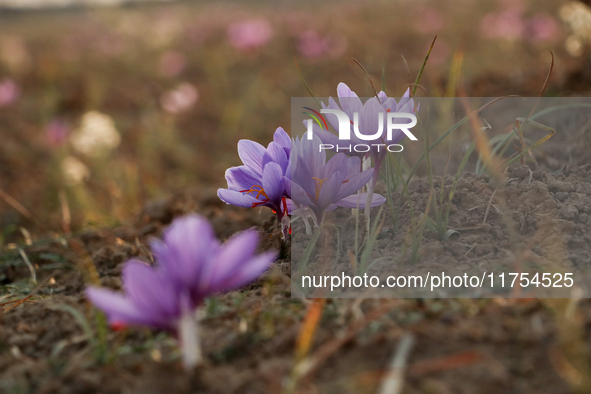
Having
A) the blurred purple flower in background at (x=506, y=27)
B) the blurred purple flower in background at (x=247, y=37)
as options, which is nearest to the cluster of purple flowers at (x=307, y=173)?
the blurred purple flower in background at (x=247, y=37)

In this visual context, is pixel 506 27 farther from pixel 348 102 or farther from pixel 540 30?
pixel 348 102

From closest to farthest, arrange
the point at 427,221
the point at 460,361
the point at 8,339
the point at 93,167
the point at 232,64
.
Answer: the point at 460,361 < the point at 8,339 < the point at 427,221 < the point at 93,167 < the point at 232,64

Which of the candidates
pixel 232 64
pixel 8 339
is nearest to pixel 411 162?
pixel 8 339

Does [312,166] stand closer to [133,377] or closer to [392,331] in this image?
[392,331]

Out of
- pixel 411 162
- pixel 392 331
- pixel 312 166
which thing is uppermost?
pixel 312 166

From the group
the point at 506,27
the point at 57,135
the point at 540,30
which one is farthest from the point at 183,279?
the point at 506,27

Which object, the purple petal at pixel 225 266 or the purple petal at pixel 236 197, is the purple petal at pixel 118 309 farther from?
the purple petal at pixel 236 197
